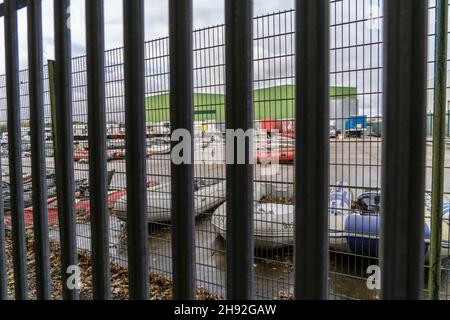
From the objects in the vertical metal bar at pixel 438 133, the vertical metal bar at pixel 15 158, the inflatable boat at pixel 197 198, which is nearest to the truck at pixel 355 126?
the vertical metal bar at pixel 438 133

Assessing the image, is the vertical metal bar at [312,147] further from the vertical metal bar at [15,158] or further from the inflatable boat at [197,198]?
the inflatable boat at [197,198]

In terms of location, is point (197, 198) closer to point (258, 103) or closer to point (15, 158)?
point (258, 103)

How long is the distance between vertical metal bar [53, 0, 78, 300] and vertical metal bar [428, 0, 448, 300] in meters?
1.05

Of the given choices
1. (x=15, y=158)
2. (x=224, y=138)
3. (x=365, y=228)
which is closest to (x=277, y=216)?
(x=365, y=228)

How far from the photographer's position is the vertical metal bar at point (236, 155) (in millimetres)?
521

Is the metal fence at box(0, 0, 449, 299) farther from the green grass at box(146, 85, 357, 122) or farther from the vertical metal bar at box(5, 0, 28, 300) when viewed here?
the green grass at box(146, 85, 357, 122)

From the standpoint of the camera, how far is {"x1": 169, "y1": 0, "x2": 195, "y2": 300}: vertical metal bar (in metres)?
0.57

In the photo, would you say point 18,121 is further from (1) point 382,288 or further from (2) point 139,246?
(1) point 382,288

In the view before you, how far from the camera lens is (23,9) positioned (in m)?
0.83

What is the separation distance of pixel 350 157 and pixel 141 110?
143 centimetres

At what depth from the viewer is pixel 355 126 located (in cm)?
179

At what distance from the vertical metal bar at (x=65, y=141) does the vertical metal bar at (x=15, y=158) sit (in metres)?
0.20

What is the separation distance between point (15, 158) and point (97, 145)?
35cm

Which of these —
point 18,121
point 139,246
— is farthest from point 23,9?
point 139,246
